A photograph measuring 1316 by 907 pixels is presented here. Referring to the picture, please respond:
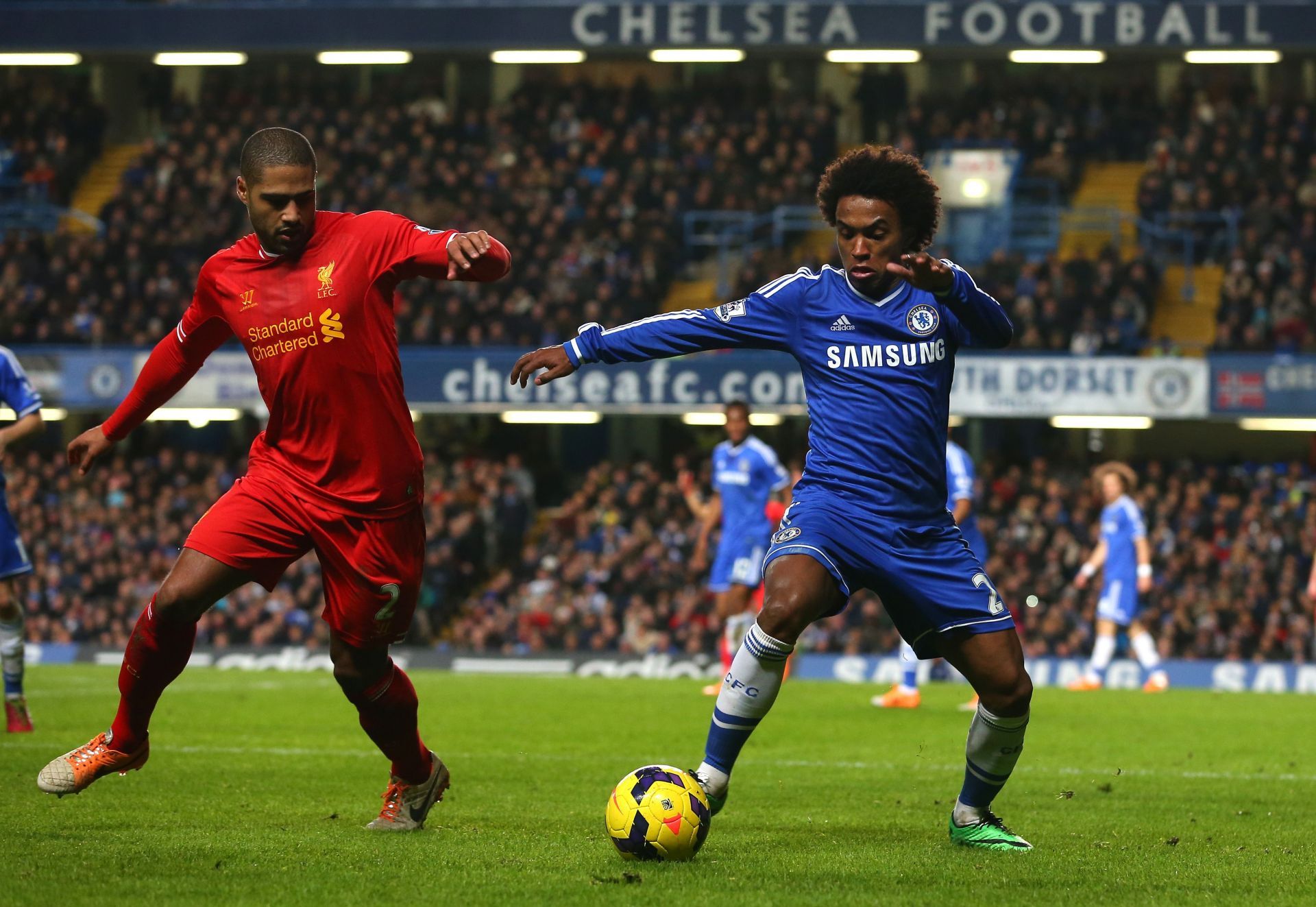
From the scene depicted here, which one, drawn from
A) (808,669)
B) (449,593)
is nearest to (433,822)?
(808,669)

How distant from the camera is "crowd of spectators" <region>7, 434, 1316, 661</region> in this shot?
77.4 feet

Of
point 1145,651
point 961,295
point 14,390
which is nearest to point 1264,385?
point 1145,651

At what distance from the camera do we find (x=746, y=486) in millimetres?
16141

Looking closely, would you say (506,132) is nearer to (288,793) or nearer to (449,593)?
(449,593)

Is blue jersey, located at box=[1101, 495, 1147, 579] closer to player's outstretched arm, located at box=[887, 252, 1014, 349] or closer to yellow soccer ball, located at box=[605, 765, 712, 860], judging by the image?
player's outstretched arm, located at box=[887, 252, 1014, 349]

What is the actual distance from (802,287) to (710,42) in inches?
946

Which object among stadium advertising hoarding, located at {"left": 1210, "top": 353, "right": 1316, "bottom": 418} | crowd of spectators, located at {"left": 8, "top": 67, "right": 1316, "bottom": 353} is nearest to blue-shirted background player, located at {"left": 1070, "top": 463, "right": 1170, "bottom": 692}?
stadium advertising hoarding, located at {"left": 1210, "top": 353, "right": 1316, "bottom": 418}

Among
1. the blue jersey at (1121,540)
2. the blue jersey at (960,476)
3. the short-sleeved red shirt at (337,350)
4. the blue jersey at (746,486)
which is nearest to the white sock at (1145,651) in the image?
the blue jersey at (1121,540)

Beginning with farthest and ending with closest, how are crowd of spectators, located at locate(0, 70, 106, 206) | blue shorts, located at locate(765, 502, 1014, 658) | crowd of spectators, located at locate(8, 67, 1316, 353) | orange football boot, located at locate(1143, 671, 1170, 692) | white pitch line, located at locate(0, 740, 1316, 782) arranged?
crowd of spectators, located at locate(0, 70, 106, 206) → crowd of spectators, located at locate(8, 67, 1316, 353) → orange football boot, located at locate(1143, 671, 1170, 692) → white pitch line, located at locate(0, 740, 1316, 782) → blue shorts, located at locate(765, 502, 1014, 658)

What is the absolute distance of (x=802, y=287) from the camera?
6.31m

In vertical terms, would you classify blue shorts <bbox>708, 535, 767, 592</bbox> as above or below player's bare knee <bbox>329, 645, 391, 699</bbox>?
below

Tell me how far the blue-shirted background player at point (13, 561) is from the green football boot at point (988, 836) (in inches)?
222

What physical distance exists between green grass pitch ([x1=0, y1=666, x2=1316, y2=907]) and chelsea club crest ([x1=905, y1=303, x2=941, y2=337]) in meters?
1.91

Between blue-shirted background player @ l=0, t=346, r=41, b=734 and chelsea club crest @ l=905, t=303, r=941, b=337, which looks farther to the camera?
blue-shirted background player @ l=0, t=346, r=41, b=734
